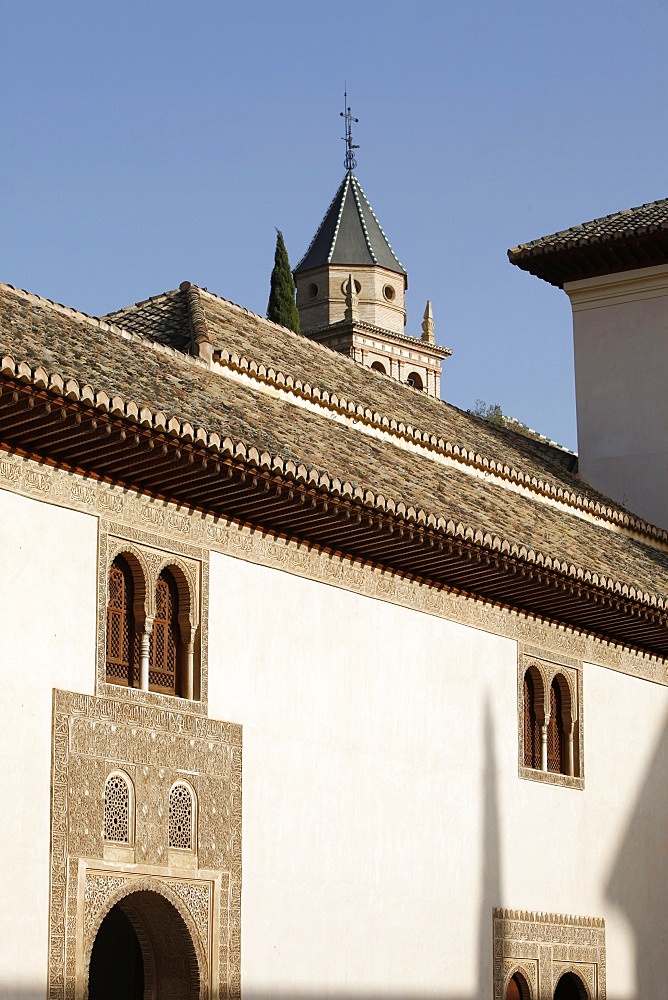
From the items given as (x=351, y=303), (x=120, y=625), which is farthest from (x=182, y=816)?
(x=351, y=303)

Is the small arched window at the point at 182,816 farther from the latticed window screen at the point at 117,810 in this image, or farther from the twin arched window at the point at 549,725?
the twin arched window at the point at 549,725

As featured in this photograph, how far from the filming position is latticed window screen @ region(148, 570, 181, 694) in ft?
29.0

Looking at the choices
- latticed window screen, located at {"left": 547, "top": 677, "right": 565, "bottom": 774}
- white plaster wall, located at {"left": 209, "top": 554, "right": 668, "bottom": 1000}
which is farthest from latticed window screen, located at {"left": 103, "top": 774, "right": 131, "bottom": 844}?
latticed window screen, located at {"left": 547, "top": 677, "right": 565, "bottom": 774}

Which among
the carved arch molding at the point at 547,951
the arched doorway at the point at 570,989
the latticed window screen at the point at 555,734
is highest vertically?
the latticed window screen at the point at 555,734

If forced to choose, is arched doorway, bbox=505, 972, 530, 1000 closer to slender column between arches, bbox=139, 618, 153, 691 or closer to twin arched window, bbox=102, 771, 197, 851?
twin arched window, bbox=102, 771, 197, 851

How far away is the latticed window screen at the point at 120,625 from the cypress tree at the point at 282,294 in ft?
76.0

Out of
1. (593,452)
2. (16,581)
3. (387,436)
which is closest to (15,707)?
(16,581)

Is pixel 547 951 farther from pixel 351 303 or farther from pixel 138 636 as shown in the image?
pixel 351 303

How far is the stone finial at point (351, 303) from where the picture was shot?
1542 inches

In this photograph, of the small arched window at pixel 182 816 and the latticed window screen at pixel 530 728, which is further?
the latticed window screen at pixel 530 728

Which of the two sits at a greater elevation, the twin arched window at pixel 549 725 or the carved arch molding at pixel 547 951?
the twin arched window at pixel 549 725

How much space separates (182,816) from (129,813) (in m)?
0.40

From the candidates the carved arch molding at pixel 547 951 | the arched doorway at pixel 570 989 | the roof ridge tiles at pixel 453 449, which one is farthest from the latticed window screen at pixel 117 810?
the arched doorway at pixel 570 989

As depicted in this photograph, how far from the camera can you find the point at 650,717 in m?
13.2
